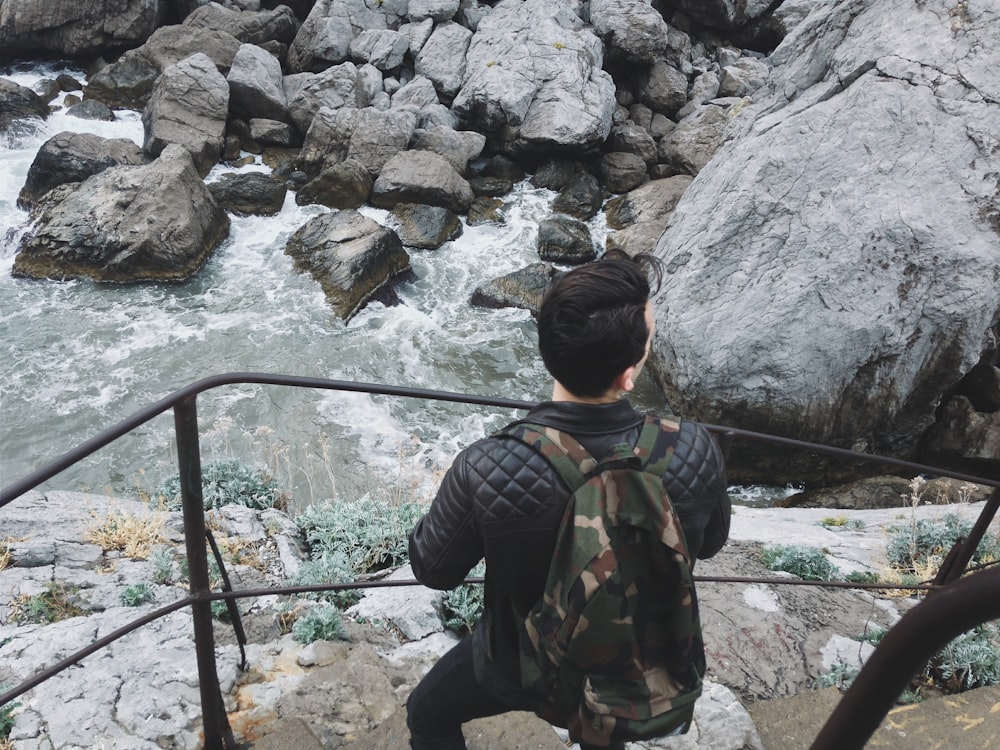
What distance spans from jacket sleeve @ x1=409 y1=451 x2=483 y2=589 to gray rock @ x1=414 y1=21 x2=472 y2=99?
51.7 ft

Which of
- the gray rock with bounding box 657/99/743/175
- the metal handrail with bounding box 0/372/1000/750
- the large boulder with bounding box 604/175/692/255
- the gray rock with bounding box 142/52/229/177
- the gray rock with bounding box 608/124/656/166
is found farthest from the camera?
the gray rock with bounding box 608/124/656/166

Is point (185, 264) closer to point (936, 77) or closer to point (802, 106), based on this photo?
point (802, 106)

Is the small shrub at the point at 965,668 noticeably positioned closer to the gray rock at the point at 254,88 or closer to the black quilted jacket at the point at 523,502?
the black quilted jacket at the point at 523,502

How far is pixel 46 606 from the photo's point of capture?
3365 millimetres

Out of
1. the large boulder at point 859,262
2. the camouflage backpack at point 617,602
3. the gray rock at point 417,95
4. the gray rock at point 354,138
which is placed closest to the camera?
the camouflage backpack at point 617,602

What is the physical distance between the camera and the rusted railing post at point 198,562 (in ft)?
6.03

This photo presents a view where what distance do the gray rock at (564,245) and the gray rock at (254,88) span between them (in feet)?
21.6

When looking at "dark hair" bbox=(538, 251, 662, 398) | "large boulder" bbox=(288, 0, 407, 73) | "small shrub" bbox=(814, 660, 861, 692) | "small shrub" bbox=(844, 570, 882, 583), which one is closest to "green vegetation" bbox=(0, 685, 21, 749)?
"dark hair" bbox=(538, 251, 662, 398)

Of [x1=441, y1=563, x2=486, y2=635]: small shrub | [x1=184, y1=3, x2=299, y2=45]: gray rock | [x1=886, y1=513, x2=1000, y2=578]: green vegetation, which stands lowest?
[x1=441, y1=563, x2=486, y2=635]: small shrub

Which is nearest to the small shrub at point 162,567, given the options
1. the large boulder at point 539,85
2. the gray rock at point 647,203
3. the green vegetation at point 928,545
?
the green vegetation at point 928,545

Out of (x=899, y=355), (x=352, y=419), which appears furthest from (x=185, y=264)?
(x=899, y=355)

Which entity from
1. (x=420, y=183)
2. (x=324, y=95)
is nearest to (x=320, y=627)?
(x=420, y=183)

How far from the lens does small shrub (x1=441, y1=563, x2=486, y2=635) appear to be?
3.30 metres

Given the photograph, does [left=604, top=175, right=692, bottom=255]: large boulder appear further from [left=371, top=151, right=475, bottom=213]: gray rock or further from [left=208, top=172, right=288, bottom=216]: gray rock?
[left=208, top=172, right=288, bottom=216]: gray rock
